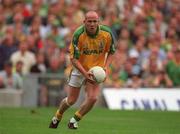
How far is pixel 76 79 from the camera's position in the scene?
14.6 m

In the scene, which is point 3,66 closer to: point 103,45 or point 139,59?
point 139,59

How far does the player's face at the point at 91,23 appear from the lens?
14137mm

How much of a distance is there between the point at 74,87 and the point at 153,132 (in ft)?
5.59

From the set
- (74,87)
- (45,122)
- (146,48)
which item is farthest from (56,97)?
(74,87)

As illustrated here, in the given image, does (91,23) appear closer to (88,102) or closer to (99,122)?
(88,102)

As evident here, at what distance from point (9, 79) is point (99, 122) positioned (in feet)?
21.8

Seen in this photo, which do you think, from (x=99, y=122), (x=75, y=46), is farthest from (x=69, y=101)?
(x=99, y=122)

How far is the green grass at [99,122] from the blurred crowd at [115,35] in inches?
115

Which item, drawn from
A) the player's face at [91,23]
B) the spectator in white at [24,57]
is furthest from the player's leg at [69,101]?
the spectator in white at [24,57]

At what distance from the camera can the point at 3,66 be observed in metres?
23.9

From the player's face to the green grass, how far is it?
1881 millimetres

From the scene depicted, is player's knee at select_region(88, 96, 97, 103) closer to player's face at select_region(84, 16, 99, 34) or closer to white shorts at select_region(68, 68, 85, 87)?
white shorts at select_region(68, 68, 85, 87)

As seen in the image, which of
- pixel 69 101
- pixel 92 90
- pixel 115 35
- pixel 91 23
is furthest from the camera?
pixel 115 35

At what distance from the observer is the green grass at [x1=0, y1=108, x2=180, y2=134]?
1429cm
